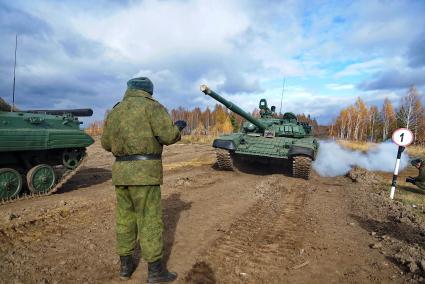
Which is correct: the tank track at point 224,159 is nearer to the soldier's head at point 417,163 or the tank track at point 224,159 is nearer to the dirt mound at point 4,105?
the soldier's head at point 417,163

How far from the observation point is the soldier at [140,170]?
3777 millimetres

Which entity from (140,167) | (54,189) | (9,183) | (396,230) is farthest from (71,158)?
(396,230)

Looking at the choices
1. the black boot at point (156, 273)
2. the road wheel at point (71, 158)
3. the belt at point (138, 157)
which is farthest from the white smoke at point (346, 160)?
the belt at point (138, 157)

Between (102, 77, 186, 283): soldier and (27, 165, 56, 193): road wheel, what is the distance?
536 centimetres

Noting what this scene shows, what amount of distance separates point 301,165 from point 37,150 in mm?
7164

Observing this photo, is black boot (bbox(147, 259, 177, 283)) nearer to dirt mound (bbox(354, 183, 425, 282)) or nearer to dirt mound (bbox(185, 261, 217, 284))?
dirt mound (bbox(185, 261, 217, 284))

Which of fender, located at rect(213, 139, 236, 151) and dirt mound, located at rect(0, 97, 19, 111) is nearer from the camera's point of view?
dirt mound, located at rect(0, 97, 19, 111)

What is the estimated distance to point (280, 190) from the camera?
972 cm

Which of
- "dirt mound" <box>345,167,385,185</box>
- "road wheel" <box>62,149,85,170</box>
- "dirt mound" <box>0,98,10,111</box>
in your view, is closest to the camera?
"dirt mound" <box>0,98,10,111</box>

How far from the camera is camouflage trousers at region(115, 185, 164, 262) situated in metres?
3.80

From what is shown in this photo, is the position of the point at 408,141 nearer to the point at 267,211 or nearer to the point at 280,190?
the point at 280,190

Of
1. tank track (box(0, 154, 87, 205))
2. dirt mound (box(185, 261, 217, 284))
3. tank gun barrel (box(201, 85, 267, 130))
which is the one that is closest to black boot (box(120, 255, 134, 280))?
dirt mound (box(185, 261, 217, 284))

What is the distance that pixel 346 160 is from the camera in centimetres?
1670

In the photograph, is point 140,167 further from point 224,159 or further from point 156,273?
point 224,159
